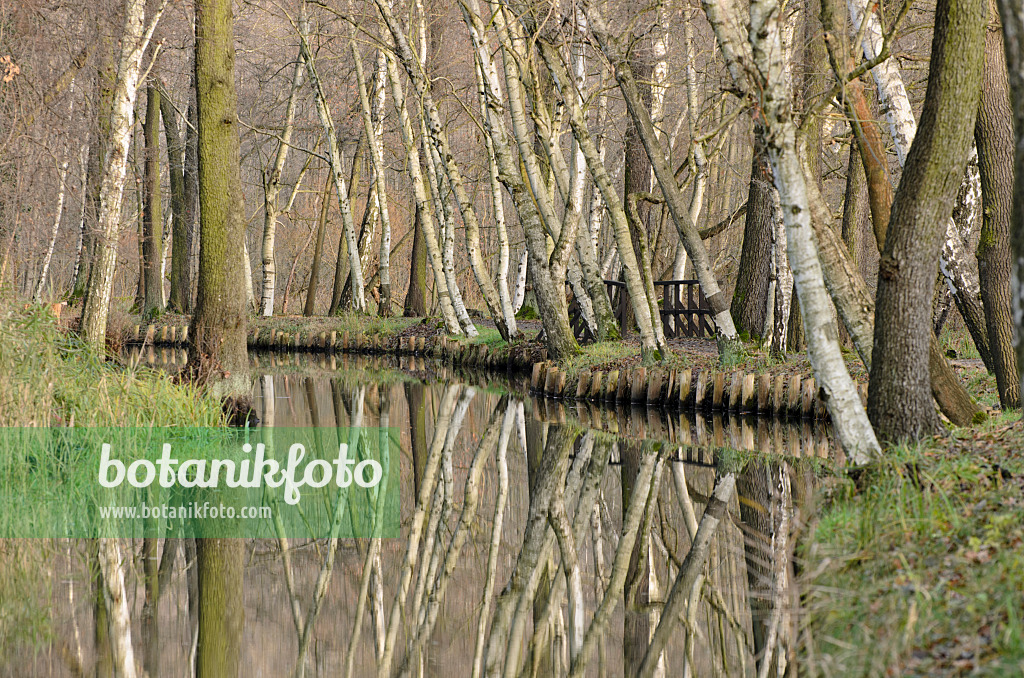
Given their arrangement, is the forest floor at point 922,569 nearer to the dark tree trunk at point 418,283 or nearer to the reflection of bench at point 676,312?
the reflection of bench at point 676,312

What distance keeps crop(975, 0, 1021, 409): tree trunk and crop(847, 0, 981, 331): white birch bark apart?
0.21 metres

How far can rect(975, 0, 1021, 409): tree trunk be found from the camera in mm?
8844

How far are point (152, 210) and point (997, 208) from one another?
73.3 feet

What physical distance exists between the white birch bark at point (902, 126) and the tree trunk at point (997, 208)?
0.68 feet

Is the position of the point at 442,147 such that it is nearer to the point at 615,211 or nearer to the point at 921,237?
the point at 615,211

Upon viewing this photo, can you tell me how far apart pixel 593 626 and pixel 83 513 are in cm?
384

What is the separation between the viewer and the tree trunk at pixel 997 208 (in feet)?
29.0

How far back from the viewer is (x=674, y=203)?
13.0 meters

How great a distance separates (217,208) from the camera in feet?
36.1

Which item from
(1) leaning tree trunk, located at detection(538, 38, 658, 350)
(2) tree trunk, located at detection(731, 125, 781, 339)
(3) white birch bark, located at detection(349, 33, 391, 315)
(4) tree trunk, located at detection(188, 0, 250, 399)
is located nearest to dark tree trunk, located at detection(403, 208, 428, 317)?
(3) white birch bark, located at detection(349, 33, 391, 315)

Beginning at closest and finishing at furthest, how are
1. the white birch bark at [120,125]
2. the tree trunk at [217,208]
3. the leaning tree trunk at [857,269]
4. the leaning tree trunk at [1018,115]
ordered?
the leaning tree trunk at [1018,115] → the leaning tree trunk at [857,269] → the tree trunk at [217,208] → the white birch bark at [120,125]

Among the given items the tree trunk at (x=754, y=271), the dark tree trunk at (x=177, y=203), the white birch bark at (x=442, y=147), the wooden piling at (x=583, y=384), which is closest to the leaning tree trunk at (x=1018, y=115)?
the wooden piling at (x=583, y=384)

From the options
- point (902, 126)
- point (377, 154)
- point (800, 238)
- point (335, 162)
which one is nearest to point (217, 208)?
point (800, 238)

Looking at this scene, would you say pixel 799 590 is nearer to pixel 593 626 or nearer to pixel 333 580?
pixel 593 626
